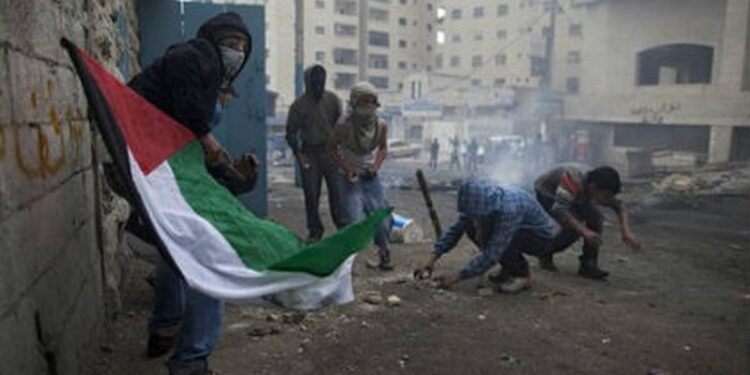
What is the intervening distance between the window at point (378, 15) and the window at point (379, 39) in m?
1.34

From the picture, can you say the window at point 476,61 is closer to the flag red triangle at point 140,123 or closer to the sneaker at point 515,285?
the sneaker at point 515,285

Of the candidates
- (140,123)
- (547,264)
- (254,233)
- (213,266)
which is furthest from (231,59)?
(547,264)

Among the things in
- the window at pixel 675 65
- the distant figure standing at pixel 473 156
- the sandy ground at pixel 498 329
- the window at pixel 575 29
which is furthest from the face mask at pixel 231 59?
the window at pixel 575 29

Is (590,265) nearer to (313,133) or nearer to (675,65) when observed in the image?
(313,133)

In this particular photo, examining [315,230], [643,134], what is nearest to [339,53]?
[643,134]

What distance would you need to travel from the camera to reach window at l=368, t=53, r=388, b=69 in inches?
2403


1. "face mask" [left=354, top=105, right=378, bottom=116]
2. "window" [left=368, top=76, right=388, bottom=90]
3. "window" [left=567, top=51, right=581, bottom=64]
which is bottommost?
"face mask" [left=354, top=105, right=378, bottom=116]

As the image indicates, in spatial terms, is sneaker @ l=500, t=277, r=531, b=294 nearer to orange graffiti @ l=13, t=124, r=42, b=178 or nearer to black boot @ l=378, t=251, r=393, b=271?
black boot @ l=378, t=251, r=393, b=271

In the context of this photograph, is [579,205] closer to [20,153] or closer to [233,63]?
[233,63]

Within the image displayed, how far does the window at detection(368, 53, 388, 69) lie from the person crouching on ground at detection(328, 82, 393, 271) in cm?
5648

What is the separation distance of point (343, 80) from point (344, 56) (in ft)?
7.58

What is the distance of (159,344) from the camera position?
3375 mm

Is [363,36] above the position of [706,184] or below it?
above

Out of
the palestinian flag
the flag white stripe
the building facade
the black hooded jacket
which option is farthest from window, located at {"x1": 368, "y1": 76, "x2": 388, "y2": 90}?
the flag white stripe
